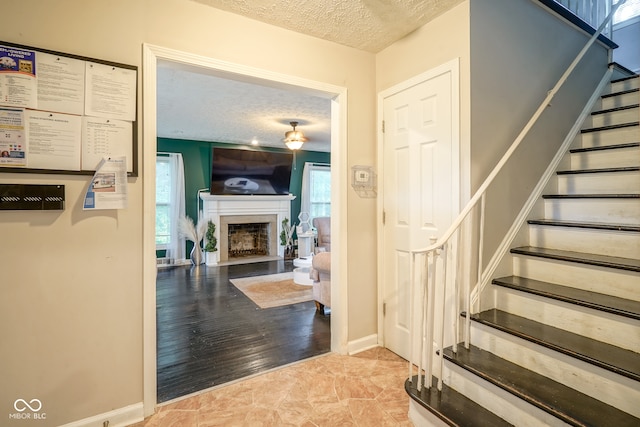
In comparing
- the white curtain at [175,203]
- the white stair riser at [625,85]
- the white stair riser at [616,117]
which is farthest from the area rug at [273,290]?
the white stair riser at [625,85]

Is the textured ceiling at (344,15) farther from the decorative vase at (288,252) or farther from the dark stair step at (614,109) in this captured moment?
the decorative vase at (288,252)

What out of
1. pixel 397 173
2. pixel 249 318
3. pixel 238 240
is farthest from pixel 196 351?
pixel 238 240

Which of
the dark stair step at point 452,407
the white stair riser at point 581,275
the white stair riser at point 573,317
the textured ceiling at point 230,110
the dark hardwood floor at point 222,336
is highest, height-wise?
the textured ceiling at point 230,110

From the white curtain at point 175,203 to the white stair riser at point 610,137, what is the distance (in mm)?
6259

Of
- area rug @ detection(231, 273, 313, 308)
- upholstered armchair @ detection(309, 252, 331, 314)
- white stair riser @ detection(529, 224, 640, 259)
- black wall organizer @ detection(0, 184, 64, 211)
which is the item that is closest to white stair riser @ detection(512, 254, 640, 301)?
white stair riser @ detection(529, 224, 640, 259)

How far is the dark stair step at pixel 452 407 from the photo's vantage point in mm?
1447

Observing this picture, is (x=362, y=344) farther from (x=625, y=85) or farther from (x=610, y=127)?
(x=625, y=85)

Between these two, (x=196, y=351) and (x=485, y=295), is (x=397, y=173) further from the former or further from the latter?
(x=196, y=351)

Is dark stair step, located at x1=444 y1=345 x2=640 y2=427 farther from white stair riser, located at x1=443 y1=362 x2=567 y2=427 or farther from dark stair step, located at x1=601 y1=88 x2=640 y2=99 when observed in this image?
dark stair step, located at x1=601 y1=88 x2=640 y2=99

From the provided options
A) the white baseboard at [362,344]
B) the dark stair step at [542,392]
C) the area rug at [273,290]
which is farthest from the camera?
the area rug at [273,290]

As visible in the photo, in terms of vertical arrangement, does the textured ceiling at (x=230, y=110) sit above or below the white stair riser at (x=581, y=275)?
above

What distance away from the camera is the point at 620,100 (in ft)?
8.44

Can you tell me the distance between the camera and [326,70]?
7.71ft

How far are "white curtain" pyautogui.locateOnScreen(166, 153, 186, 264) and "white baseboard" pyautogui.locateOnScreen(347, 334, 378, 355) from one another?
4870 millimetres
